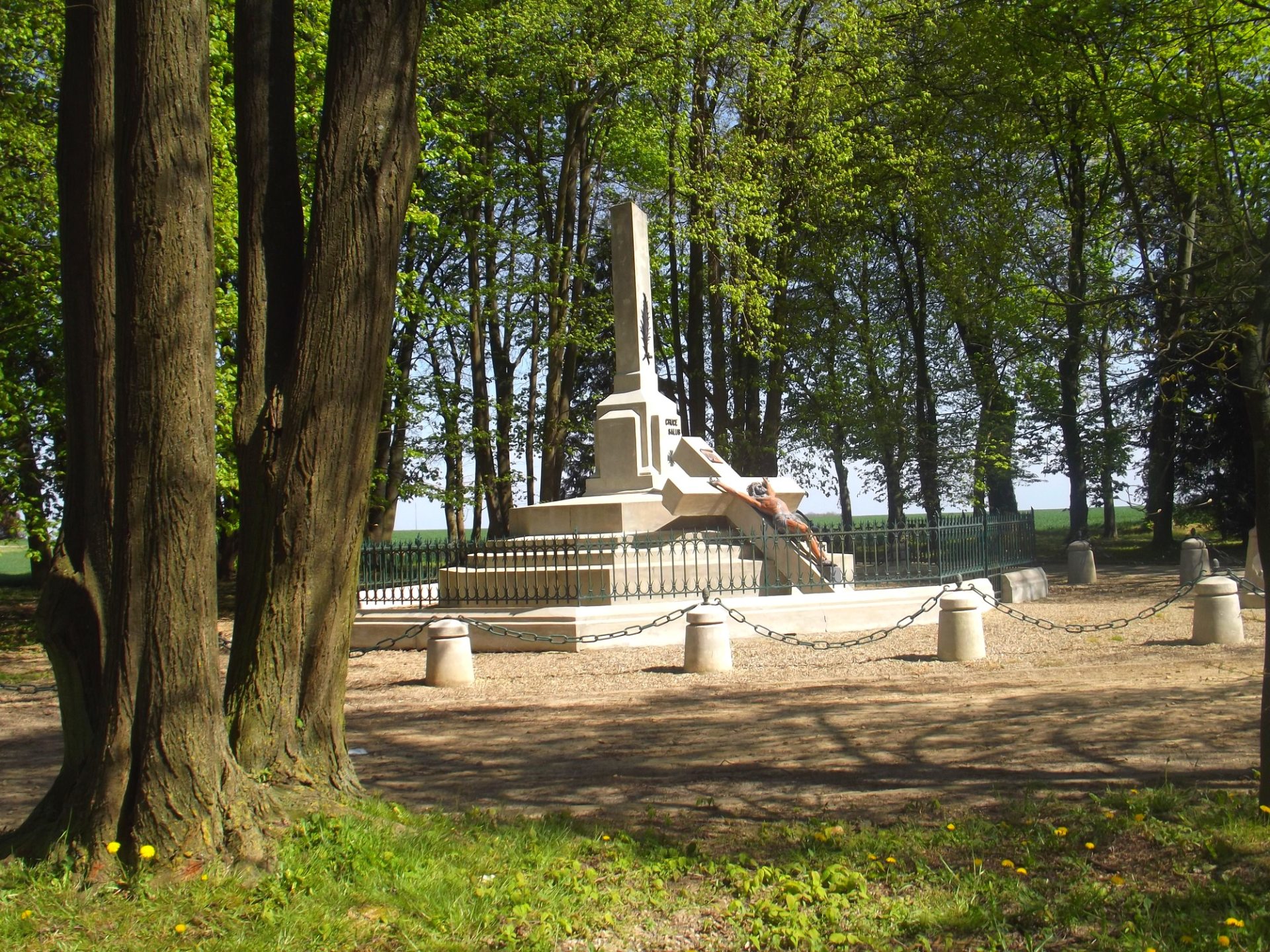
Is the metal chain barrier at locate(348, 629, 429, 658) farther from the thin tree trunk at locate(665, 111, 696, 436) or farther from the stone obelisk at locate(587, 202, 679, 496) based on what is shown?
the thin tree trunk at locate(665, 111, 696, 436)

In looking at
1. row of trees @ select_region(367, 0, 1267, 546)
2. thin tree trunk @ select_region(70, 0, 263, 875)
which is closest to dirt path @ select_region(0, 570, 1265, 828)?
thin tree trunk @ select_region(70, 0, 263, 875)

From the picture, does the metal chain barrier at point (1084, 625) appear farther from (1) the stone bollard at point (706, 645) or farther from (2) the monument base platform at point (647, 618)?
(1) the stone bollard at point (706, 645)

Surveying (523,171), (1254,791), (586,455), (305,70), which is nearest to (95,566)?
(1254,791)

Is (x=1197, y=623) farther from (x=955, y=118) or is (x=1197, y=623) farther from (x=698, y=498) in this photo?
(x=955, y=118)

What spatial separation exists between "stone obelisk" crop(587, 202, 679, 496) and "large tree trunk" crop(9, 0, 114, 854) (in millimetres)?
10678

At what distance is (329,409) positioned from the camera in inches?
205

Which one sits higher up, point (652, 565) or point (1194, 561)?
point (652, 565)

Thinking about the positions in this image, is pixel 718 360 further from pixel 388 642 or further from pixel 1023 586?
pixel 388 642

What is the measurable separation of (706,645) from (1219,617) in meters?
5.21

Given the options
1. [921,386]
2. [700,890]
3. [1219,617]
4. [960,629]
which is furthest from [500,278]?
[700,890]

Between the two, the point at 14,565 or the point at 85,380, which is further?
the point at 14,565

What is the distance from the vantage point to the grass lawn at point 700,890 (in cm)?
395

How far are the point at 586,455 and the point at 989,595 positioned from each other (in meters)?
20.2

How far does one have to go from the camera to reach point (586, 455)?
33.7 m
